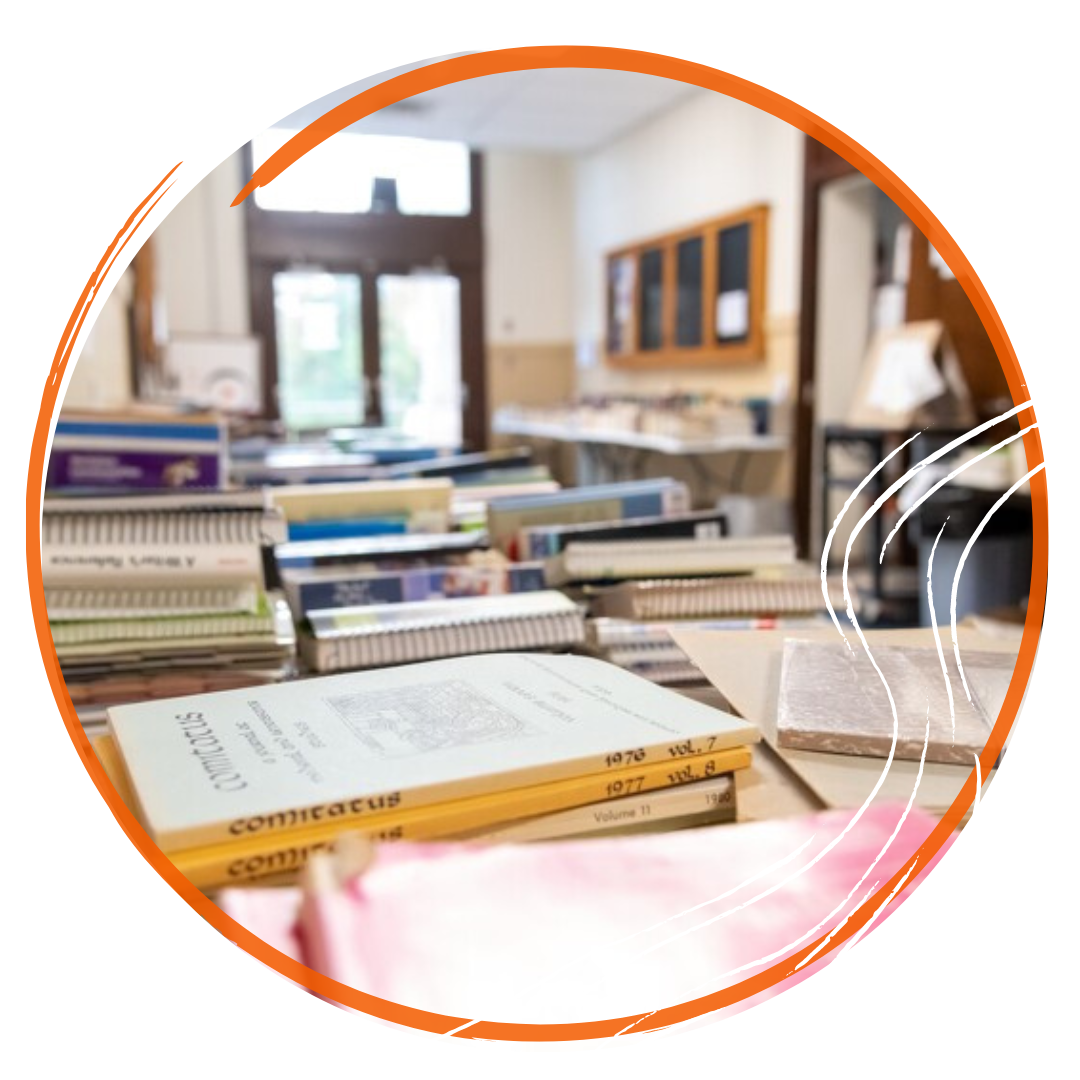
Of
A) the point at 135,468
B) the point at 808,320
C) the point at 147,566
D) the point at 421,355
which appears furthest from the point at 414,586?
the point at 421,355

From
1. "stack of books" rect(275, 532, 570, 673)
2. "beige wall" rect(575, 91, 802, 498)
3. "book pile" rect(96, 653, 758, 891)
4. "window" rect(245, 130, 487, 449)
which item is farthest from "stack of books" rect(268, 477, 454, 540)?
"window" rect(245, 130, 487, 449)

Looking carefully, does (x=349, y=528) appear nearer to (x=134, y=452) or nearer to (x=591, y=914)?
(x=134, y=452)

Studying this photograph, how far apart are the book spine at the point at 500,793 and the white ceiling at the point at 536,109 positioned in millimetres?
5122

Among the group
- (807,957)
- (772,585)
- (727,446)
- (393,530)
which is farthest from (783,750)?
(727,446)

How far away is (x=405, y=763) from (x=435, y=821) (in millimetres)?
40

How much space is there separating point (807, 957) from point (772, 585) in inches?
23.1

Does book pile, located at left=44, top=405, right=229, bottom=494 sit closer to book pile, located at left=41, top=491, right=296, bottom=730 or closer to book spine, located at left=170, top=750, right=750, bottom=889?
book pile, located at left=41, top=491, right=296, bottom=730

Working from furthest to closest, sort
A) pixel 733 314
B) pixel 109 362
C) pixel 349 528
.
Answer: pixel 733 314 < pixel 109 362 < pixel 349 528

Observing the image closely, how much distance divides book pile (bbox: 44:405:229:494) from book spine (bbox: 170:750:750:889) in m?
0.85

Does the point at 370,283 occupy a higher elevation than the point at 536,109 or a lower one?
lower

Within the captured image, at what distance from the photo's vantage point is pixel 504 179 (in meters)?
7.37

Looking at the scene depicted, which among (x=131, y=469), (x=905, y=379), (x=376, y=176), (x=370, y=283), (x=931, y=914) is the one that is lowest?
(x=931, y=914)

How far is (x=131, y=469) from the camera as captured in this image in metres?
1.33

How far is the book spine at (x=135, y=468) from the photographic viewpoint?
4.21 ft
